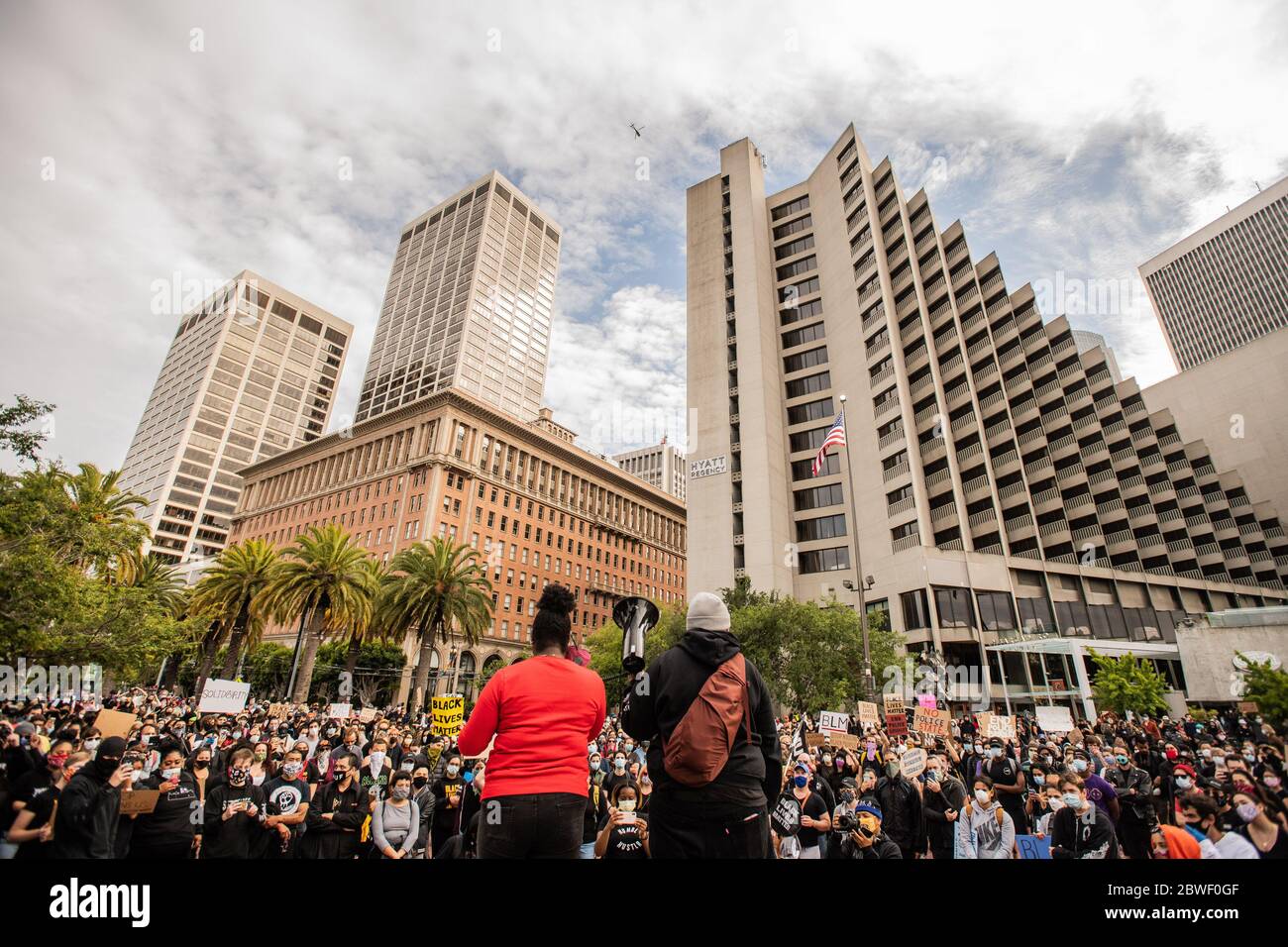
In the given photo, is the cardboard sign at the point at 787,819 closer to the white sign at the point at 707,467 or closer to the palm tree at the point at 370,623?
the palm tree at the point at 370,623

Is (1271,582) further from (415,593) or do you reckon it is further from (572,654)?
(572,654)

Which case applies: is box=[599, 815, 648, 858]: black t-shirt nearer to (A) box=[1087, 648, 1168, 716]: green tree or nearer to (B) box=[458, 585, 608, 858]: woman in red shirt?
(B) box=[458, 585, 608, 858]: woman in red shirt

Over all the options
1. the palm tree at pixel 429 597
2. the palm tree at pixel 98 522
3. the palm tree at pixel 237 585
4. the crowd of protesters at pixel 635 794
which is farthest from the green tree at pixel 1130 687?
the palm tree at pixel 237 585

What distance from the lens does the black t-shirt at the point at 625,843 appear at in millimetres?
4750

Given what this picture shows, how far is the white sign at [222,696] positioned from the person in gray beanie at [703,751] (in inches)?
723

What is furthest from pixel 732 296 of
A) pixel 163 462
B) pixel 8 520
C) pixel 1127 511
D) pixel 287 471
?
pixel 163 462

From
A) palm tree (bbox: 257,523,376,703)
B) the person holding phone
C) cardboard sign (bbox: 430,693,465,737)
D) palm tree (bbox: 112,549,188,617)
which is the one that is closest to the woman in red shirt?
the person holding phone

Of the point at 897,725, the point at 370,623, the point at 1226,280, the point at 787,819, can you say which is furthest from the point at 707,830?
the point at 1226,280

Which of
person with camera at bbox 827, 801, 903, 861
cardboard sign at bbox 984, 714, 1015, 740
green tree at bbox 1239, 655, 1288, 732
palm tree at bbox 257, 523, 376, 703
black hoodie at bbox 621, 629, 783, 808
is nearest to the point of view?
black hoodie at bbox 621, 629, 783, 808

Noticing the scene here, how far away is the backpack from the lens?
2895mm

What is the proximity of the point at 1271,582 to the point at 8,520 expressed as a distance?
99.1 meters

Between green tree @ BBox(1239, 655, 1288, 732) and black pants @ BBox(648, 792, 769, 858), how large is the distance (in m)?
2.78

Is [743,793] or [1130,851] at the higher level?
[743,793]
